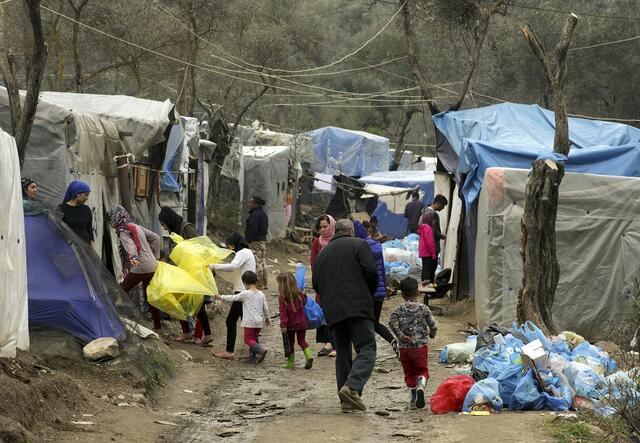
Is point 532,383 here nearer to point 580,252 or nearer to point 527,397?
point 527,397

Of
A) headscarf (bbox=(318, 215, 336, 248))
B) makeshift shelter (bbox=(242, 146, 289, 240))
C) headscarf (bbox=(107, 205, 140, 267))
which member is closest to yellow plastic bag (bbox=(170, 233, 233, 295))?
headscarf (bbox=(107, 205, 140, 267))

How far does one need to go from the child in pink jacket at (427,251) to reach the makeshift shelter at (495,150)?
0.45 metres

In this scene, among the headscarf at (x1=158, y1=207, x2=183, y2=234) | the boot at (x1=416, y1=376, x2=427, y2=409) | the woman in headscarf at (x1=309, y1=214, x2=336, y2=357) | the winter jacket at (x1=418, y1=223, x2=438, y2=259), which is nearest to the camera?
the boot at (x1=416, y1=376, x2=427, y2=409)

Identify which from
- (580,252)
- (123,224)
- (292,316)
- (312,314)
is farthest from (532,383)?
(123,224)

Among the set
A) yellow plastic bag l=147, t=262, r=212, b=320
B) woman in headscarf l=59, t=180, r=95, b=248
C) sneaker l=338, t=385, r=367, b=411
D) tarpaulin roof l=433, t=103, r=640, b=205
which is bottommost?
sneaker l=338, t=385, r=367, b=411

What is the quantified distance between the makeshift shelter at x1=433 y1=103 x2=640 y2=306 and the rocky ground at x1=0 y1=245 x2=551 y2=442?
193 inches

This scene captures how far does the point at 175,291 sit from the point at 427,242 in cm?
757

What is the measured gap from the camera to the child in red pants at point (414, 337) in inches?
373

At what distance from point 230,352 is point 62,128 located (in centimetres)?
348

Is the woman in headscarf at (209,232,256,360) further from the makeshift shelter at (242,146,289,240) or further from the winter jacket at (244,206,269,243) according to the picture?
the makeshift shelter at (242,146,289,240)

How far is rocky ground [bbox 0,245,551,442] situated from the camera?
7.73 m

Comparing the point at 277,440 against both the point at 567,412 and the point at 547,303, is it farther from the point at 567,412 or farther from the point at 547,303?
the point at 547,303

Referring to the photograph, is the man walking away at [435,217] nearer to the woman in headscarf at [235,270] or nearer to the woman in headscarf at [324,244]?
the woman in headscarf at [235,270]

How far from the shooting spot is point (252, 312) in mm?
12336
